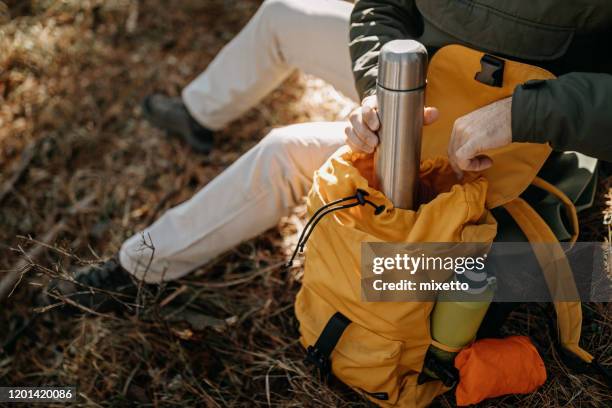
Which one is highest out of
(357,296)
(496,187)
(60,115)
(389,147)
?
(389,147)

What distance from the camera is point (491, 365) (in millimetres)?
1507

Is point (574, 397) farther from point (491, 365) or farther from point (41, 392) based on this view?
point (41, 392)

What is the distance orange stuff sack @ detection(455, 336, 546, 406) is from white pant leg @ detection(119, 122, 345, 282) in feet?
2.48

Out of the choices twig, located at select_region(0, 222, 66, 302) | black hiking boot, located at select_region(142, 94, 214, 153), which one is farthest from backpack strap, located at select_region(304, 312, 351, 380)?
black hiking boot, located at select_region(142, 94, 214, 153)

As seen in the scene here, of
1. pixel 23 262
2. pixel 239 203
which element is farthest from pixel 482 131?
pixel 23 262

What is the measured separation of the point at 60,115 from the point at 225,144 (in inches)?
41.2

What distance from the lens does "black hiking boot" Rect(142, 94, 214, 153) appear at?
2781 mm

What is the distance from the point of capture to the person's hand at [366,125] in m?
1.40

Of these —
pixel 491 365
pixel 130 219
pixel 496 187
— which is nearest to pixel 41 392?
pixel 130 219

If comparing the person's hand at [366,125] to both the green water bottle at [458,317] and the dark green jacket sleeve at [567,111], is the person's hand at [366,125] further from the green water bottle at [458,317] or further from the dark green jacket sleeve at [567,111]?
the green water bottle at [458,317]

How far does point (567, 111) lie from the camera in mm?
1309

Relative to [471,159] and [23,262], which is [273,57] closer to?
[471,159]

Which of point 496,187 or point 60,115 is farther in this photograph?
point 60,115

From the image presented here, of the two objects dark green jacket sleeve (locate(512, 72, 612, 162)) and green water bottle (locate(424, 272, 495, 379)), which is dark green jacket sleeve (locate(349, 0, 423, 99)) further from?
green water bottle (locate(424, 272, 495, 379))
